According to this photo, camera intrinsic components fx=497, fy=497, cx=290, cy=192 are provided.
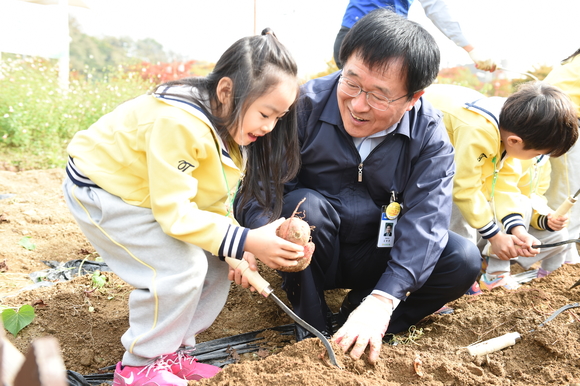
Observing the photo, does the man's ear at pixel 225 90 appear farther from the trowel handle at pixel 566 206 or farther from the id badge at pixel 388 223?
the trowel handle at pixel 566 206

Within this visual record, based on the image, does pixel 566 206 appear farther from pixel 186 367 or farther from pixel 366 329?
pixel 186 367

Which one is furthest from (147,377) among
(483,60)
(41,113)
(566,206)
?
(41,113)

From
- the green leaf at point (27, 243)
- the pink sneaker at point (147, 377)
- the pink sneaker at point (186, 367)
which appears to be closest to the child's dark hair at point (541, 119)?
the pink sneaker at point (186, 367)

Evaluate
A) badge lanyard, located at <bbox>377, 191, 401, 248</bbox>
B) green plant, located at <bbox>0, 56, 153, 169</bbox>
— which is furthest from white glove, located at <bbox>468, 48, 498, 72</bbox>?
green plant, located at <bbox>0, 56, 153, 169</bbox>

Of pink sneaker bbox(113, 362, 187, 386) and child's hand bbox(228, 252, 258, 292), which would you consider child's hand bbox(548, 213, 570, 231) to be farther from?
pink sneaker bbox(113, 362, 187, 386)

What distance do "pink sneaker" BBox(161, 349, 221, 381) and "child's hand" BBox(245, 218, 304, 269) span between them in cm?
50

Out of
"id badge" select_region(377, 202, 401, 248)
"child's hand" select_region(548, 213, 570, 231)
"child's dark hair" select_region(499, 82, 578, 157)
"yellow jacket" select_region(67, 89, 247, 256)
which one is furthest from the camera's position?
"child's hand" select_region(548, 213, 570, 231)

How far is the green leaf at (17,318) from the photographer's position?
209 centimetres

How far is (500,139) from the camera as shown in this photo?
2734 mm

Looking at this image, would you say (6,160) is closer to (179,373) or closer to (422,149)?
(179,373)

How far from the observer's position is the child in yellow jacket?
2596mm

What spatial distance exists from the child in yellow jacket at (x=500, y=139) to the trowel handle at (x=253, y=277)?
1.35m

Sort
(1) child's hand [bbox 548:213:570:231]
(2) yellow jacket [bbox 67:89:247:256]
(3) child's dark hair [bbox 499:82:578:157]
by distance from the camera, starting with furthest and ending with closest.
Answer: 1. (1) child's hand [bbox 548:213:570:231]
2. (3) child's dark hair [bbox 499:82:578:157]
3. (2) yellow jacket [bbox 67:89:247:256]

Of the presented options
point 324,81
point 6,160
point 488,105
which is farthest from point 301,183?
point 6,160
